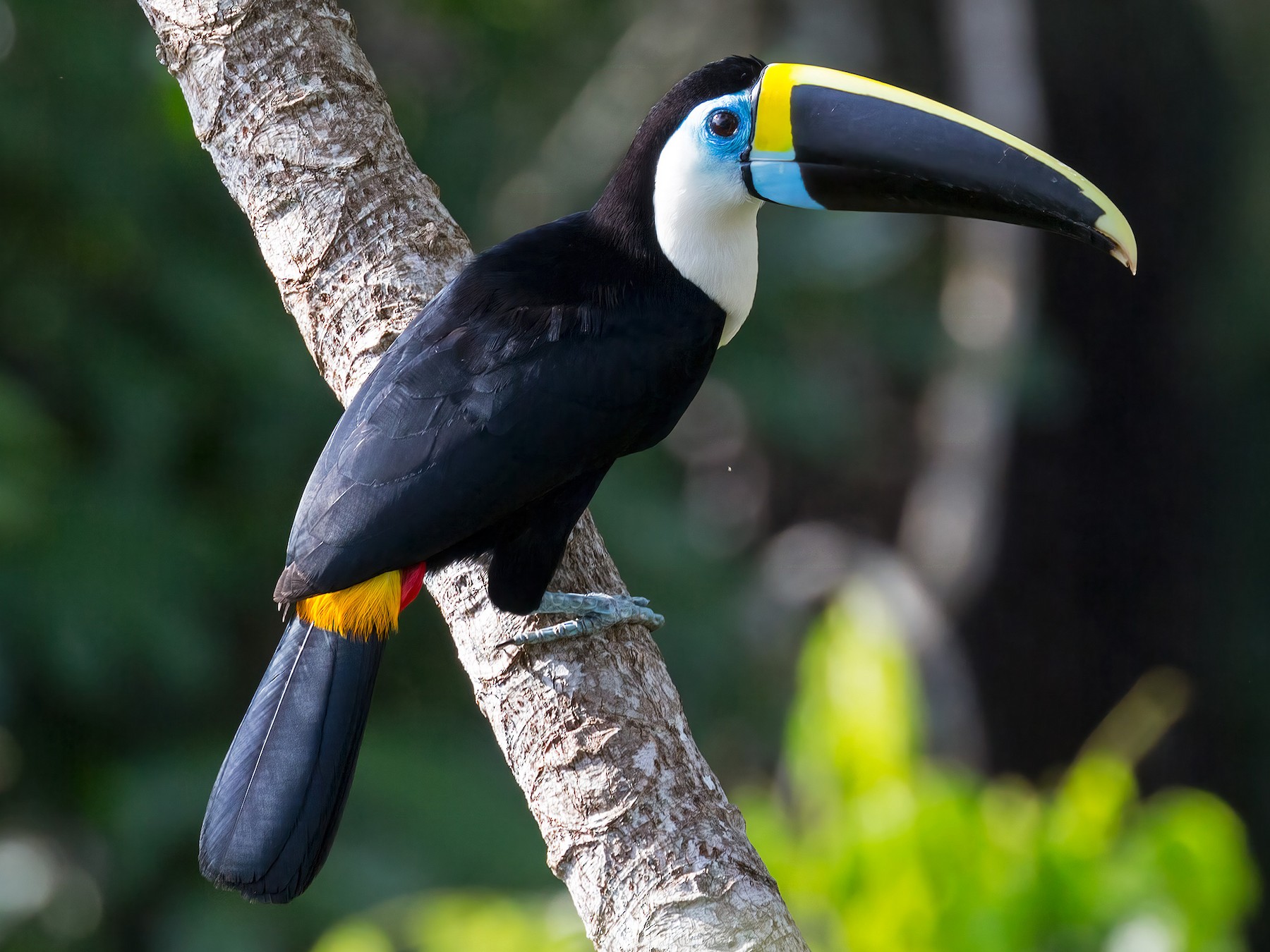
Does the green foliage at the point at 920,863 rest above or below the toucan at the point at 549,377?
below

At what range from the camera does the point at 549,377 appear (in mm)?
2014

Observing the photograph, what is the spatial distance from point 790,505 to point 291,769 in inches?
178

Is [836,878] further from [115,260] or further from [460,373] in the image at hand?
[115,260]

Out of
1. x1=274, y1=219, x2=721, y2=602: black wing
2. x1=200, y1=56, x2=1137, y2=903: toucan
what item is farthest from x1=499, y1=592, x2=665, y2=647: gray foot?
x1=274, y1=219, x2=721, y2=602: black wing


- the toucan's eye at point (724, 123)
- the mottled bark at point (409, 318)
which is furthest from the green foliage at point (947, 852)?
the toucan's eye at point (724, 123)

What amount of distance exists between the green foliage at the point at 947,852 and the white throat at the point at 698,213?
151 cm

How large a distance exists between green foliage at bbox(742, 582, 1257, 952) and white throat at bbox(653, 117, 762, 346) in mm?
1507

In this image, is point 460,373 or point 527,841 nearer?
point 460,373

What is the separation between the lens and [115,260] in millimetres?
3764

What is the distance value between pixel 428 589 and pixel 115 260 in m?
1.96

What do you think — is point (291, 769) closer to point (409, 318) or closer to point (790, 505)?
point (409, 318)

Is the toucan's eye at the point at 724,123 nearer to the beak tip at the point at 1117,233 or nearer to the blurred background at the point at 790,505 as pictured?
the beak tip at the point at 1117,233

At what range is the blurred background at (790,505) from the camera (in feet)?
11.3

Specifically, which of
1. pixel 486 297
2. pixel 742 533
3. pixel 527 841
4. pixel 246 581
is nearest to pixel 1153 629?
pixel 742 533
